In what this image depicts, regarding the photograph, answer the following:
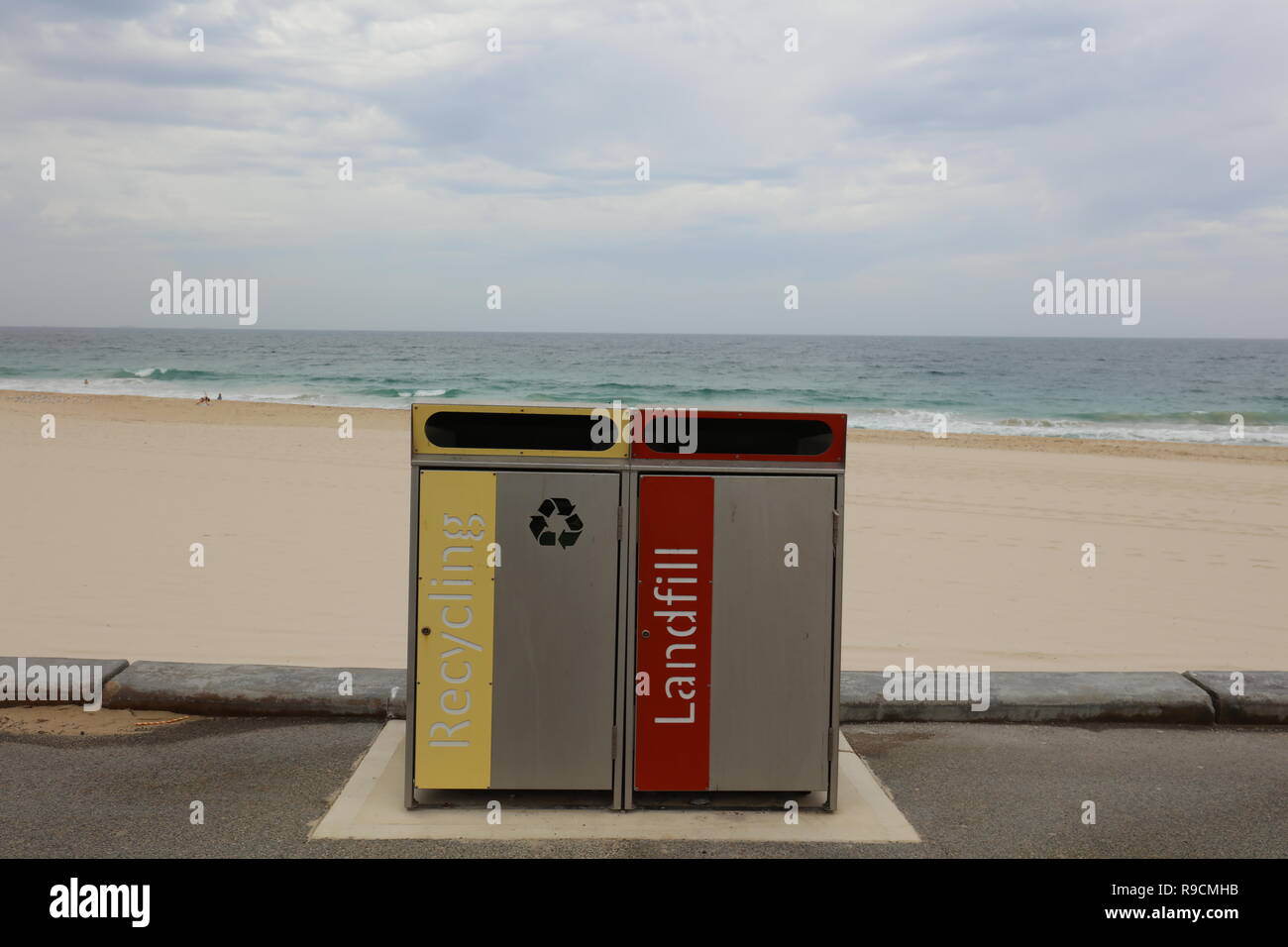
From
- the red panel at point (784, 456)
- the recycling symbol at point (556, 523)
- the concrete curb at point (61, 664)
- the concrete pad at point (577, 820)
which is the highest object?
the red panel at point (784, 456)

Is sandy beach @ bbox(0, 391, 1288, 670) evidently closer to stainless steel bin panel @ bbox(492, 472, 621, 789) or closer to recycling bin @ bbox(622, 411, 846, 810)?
stainless steel bin panel @ bbox(492, 472, 621, 789)

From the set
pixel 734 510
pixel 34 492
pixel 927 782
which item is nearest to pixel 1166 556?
pixel 927 782

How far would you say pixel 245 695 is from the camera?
459 cm

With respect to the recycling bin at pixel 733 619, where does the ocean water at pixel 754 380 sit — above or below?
above

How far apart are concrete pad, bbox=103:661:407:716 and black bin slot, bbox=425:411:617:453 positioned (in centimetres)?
119

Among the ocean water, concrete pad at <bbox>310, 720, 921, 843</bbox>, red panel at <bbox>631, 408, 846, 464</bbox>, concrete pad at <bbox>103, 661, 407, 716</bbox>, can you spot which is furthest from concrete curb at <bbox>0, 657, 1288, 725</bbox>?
the ocean water

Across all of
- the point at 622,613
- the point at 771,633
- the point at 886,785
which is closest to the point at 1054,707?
the point at 886,785

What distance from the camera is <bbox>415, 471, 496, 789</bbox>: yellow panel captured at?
3.61 meters

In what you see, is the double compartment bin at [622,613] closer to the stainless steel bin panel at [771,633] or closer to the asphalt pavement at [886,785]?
the stainless steel bin panel at [771,633]

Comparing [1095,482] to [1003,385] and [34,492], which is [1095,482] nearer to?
[34,492]

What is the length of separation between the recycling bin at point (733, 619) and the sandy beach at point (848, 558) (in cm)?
254

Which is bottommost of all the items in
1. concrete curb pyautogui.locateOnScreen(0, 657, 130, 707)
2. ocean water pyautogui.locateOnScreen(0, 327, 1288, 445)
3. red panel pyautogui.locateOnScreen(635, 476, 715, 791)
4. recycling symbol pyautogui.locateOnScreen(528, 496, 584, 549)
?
concrete curb pyautogui.locateOnScreen(0, 657, 130, 707)

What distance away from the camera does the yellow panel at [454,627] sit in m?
3.61

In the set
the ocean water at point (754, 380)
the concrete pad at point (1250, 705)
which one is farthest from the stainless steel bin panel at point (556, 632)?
the ocean water at point (754, 380)
